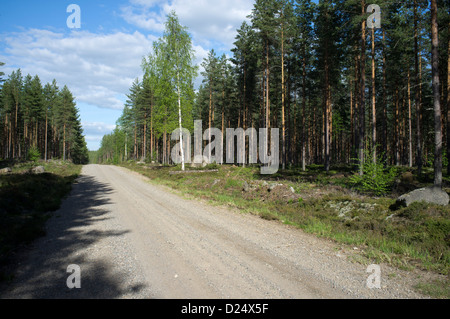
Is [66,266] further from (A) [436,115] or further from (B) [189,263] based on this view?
(A) [436,115]

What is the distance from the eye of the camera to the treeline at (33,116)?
46.7 meters

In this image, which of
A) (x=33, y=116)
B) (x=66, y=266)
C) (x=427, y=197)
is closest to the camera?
(x=66, y=266)

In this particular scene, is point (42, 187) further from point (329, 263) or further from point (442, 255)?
point (442, 255)

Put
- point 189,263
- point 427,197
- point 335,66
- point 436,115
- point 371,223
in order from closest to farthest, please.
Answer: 1. point 189,263
2. point 371,223
3. point 427,197
4. point 436,115
5. point 335,66

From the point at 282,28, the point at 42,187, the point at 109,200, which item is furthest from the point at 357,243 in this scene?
the point at 282,28

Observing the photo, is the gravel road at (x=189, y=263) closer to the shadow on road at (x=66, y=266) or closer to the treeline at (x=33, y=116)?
the shadow on road at (x=66, y=266)

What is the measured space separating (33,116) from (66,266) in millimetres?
57198

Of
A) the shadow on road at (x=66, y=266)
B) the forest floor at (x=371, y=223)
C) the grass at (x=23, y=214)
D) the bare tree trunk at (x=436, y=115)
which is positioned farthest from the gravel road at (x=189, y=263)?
the bare tree trunk at (x=436, y=115)

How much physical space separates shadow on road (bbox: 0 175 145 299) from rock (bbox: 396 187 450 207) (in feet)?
32.4

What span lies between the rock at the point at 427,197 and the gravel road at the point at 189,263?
4.56 metres

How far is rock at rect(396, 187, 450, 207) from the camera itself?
334 inches

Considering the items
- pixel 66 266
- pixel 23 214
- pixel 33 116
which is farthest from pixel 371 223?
pixel 33 116

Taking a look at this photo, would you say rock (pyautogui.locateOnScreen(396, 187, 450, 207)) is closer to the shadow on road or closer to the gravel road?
the gravel road

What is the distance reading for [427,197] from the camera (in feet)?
28.6
